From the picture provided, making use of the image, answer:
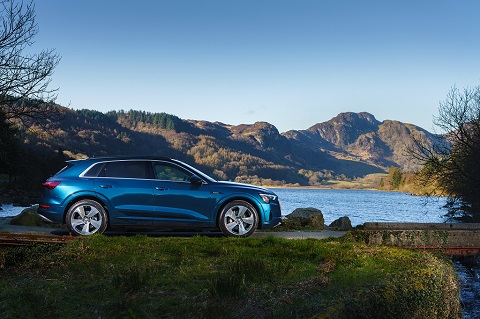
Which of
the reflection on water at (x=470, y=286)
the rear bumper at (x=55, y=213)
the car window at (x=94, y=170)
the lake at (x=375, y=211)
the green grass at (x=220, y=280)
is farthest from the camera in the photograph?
the lake at (x=375, y=211)

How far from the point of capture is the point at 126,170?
42.1 feet

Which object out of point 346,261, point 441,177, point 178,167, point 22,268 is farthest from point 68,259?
point 441,177

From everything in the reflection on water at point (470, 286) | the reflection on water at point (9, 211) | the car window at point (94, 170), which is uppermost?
the car window at point (94, 170)

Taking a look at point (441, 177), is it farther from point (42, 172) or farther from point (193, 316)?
point (42, 172)

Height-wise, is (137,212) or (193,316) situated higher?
(137,212)

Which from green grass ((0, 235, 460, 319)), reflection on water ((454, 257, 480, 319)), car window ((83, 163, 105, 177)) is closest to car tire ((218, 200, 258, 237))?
green grass ((0, 235, 460, 319))

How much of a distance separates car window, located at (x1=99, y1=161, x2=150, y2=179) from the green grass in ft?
5.80

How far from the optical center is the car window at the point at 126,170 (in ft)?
41.8

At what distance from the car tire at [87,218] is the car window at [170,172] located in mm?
1630

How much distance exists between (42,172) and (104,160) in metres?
82.1

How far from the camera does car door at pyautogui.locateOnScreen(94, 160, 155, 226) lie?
1238cm

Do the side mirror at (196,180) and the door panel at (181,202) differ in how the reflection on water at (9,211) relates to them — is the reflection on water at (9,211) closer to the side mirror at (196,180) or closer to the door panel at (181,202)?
the door panel at (181,202)

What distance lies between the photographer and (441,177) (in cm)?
4041

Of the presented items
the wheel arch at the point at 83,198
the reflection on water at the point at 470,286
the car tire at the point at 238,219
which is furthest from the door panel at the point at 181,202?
the reflection on water at the point at 470,286
